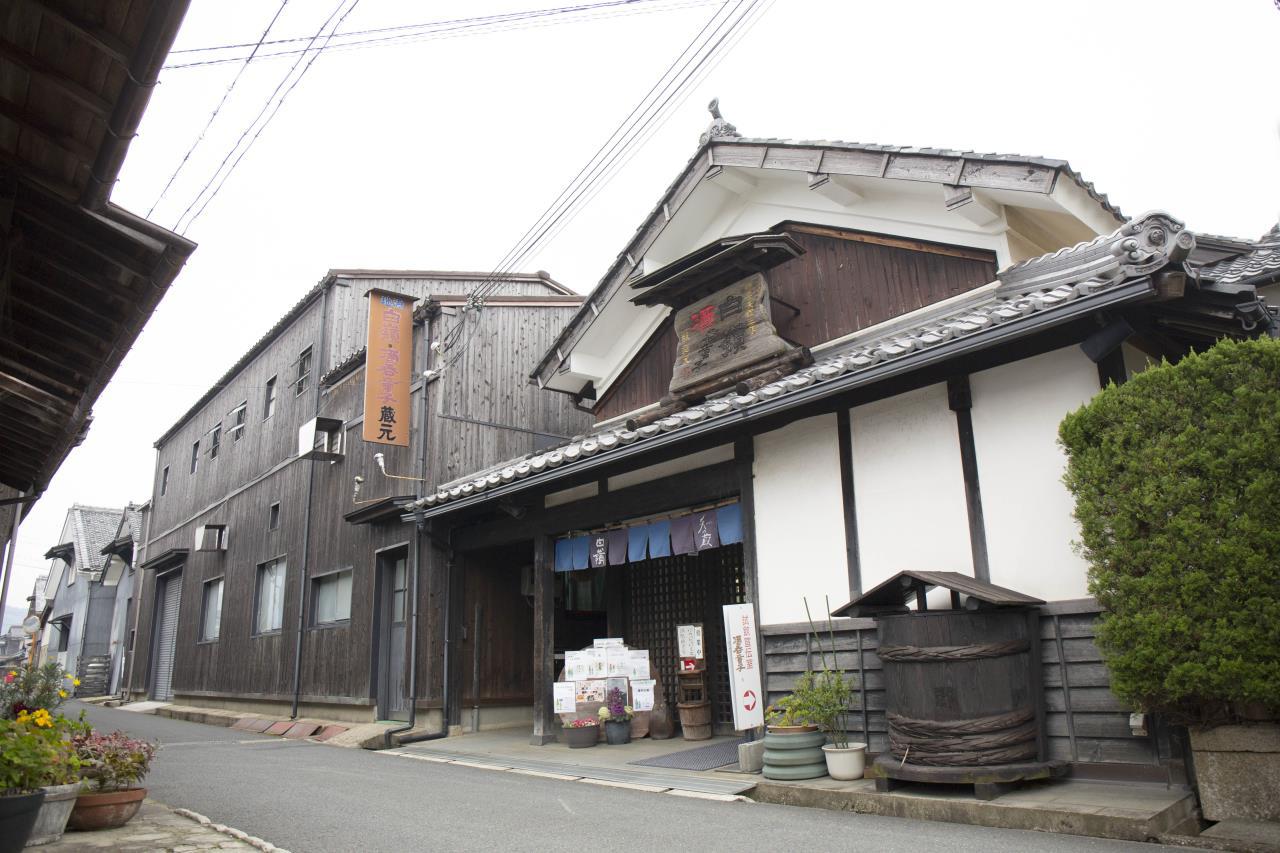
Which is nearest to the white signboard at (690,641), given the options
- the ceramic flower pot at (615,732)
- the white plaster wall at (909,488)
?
the ceramic flower pot at (615,732)

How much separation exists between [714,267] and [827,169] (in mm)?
1849

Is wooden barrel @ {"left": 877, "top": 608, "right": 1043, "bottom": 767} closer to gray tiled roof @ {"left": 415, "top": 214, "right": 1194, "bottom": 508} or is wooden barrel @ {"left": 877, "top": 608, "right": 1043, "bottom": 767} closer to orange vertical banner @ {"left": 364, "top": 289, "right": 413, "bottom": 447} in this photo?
gray tiled roof @ {"left": 415, "top": 214, "right": 1194, "bottom": 508}

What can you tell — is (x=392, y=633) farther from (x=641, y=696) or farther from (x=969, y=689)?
(x=969, y=689)

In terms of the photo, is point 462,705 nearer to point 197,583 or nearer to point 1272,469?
point 1272,469

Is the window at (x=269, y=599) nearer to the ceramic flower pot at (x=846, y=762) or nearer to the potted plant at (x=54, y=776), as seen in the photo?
the potted plant at (x=54, y=776)

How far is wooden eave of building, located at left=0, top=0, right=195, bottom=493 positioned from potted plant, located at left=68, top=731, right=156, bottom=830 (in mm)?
2722

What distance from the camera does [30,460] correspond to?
30.6 ft

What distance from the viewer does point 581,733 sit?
11125 mm

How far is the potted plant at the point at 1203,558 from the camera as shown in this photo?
201 inches

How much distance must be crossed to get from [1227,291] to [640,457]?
20.9 ft

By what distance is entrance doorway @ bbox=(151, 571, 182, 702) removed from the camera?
2645cm

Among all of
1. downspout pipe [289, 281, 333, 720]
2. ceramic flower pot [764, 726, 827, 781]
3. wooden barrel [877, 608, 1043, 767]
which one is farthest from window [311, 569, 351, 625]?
wooden barrel [877, 608, 1043, 767]

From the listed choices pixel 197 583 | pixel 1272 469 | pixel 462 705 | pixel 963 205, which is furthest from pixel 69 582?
pixel 1272 469

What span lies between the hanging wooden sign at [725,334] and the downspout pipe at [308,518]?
1017 cm
